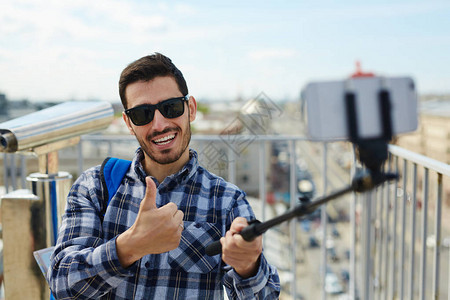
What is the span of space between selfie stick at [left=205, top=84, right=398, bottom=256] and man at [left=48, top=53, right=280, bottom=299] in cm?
40

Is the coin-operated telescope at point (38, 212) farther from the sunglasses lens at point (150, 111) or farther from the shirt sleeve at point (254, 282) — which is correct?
the shirt sleeve at point (254, 282)

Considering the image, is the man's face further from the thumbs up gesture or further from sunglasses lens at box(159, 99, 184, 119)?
the thumbs up gesture

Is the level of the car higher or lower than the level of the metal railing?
lower

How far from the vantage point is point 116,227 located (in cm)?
129

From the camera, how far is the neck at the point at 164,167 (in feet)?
4.49

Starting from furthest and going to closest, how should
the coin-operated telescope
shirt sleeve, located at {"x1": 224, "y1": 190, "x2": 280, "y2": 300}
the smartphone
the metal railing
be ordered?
1. the metal railing
2. the coin-operated telescope
3. shirt sleeve, located at {"x1": 224, "y1": 190, "x2": 280, "y2": 300}
4. the smartphone

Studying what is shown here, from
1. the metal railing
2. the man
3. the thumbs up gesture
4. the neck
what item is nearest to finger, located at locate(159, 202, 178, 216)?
the thumbs up gesture

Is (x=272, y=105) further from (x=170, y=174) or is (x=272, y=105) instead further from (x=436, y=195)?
(x=170, y=174)

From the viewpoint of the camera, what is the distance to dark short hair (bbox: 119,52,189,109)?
1266 millimetres

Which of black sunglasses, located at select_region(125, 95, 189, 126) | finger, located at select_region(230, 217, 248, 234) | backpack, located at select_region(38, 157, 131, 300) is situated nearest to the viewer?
finger, located at select_region(230, 217, 248, 234)

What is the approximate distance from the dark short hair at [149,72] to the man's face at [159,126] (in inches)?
0.6

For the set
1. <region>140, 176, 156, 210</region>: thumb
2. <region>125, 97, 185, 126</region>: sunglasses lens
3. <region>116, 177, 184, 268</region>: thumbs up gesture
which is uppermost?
<region>125, 97, 185, 126</region>: sunglasses lens

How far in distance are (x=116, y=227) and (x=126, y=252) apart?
24cm

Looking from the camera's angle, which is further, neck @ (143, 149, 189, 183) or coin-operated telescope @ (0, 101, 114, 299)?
coin-operated telescope @ (0, 101, 114, 299)
